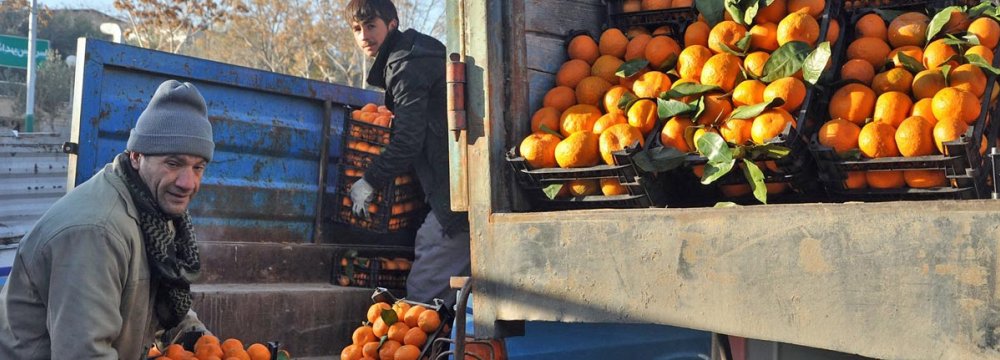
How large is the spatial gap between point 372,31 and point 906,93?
3.28 meters

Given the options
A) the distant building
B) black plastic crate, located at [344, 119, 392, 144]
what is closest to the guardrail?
black plastic crate, located at [344, 119, 392, 144]

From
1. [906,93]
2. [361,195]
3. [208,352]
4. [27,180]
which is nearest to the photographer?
[906,93]

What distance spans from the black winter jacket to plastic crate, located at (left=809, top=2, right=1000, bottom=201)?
2593mm

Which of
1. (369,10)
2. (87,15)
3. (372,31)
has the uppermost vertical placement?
(87,15)

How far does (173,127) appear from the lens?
116 inches

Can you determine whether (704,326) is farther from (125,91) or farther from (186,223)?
(125,91)

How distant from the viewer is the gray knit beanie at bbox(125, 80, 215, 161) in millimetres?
2934

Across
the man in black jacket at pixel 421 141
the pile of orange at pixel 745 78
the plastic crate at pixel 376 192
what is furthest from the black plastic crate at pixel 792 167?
the plastic crate at pixel 376 192

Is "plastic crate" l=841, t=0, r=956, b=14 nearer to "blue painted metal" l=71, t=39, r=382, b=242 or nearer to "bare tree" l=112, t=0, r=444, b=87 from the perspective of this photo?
"blue painted metal" l=71, t=39, r=382, b=242

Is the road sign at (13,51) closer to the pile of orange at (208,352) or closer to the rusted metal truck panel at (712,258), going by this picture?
the pile of orange at (208,352)

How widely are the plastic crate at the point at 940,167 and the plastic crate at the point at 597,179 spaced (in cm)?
50

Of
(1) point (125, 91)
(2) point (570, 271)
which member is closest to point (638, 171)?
(2) point (570, 271)

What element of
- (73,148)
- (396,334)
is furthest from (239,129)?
(396,334)

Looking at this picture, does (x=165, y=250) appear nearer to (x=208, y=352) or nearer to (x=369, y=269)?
(x=208, y=352)
